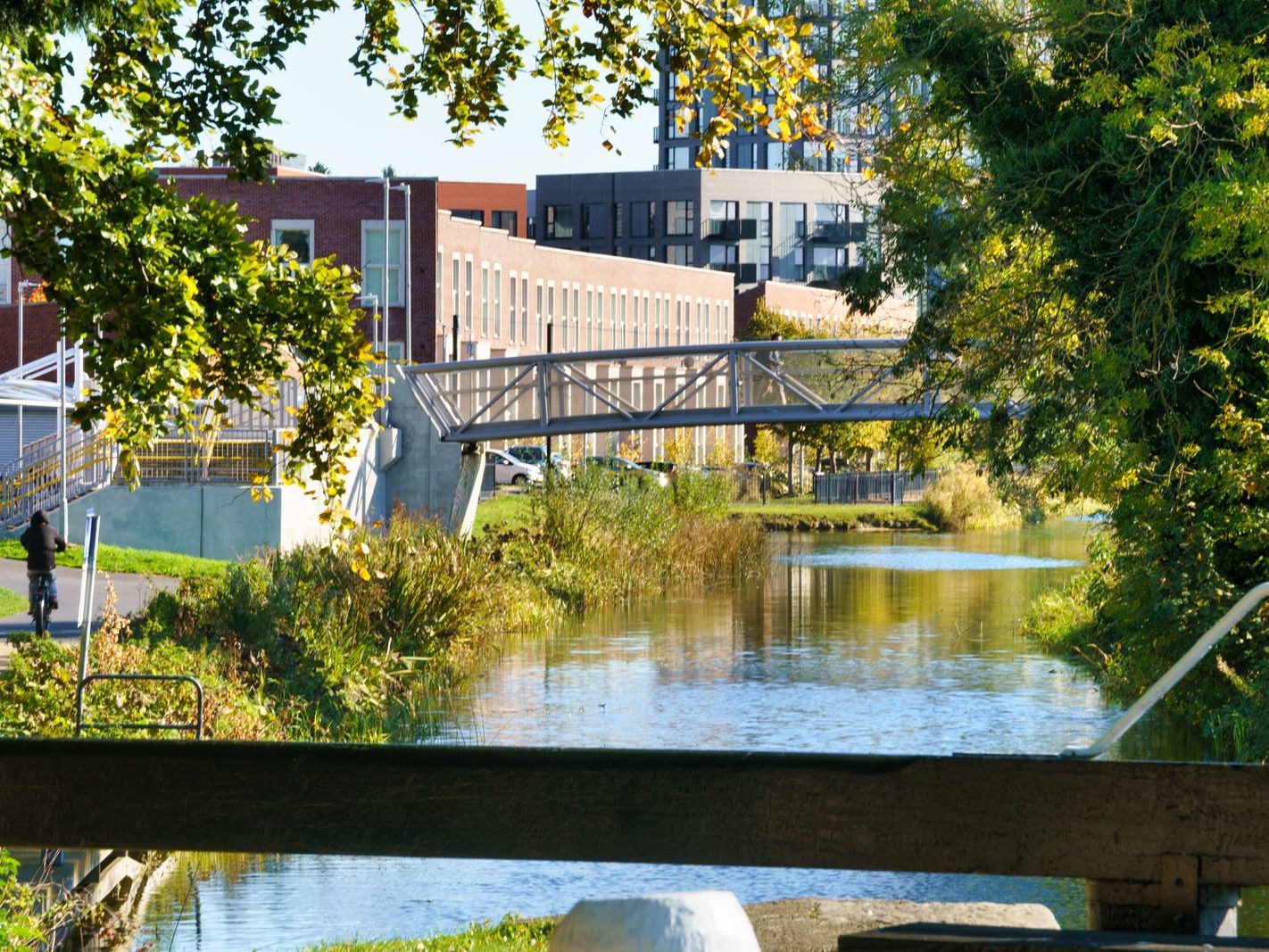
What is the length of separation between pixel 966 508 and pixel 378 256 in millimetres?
21355

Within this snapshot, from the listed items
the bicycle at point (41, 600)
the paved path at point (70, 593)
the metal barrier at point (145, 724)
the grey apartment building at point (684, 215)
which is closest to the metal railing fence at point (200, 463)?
the paved path at point (70, 593)

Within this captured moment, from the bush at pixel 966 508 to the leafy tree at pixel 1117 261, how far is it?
42570 millimetres

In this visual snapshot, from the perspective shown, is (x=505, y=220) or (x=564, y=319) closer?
(x=564, y=319)

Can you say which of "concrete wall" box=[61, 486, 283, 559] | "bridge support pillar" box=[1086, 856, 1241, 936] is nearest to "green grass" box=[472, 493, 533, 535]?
"concrete wall" box=[61, 486, 283, 559]

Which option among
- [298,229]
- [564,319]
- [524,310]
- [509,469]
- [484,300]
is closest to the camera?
[298,229]

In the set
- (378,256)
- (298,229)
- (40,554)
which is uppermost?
(298,229)

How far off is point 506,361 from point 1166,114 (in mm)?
25828

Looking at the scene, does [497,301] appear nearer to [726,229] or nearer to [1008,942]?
[726,229]

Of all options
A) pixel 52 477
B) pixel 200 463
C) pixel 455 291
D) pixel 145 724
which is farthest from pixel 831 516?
pixel 145 724

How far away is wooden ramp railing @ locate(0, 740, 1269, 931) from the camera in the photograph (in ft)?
11.3

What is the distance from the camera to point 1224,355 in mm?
15695

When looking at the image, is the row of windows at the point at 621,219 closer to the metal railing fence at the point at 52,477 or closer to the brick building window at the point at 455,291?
the brick building window at the point at 455,291

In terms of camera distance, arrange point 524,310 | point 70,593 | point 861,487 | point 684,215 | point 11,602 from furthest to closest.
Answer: point 684,215, point 524,310, point 861,487, point 70,593, point 11,602

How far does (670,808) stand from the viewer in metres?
3.68
